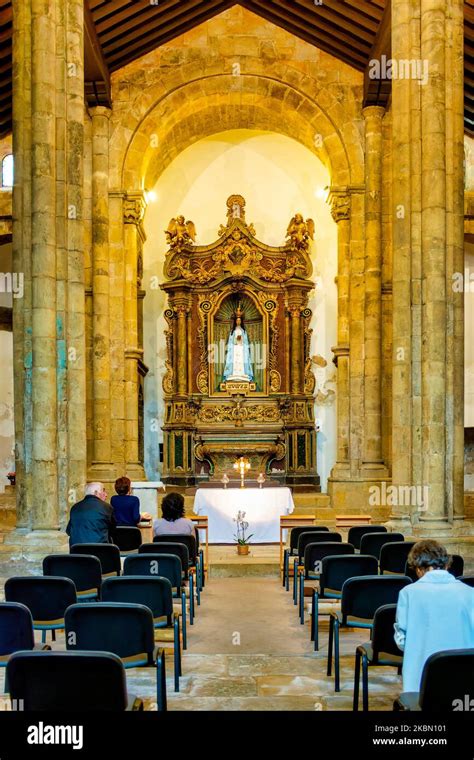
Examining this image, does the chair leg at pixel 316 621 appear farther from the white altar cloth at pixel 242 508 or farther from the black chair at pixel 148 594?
the white altar cloth at pixel 242 508

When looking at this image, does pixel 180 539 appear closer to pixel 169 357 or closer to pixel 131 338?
pixel 131 338

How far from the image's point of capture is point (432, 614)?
199 inches

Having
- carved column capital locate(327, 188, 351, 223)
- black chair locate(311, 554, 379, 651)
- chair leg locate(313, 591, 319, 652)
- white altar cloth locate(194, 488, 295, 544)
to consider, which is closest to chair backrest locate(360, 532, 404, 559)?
chair leg locate(313, 591, 319, 652)

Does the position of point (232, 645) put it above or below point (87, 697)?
below

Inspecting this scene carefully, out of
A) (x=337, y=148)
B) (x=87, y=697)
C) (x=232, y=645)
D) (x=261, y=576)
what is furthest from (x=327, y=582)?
(x=337, y=148)

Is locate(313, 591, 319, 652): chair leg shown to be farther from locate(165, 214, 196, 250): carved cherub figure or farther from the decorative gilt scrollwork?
locate(165, 214, 196, 250): carved cherub figure

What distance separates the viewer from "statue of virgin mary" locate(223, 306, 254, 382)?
75.6 feet

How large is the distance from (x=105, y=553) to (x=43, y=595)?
2.31 metres

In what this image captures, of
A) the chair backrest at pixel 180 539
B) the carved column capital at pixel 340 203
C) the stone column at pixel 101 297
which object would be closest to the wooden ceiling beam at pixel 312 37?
the carved column capital at pixel 340 203

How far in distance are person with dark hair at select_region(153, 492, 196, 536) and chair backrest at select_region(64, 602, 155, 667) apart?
15.3ft

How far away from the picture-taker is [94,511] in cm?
971

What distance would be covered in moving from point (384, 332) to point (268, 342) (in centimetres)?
358

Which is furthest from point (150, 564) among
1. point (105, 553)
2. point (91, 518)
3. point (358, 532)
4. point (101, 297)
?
point (101, 297)

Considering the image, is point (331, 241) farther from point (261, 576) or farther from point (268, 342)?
point (261, 576)
